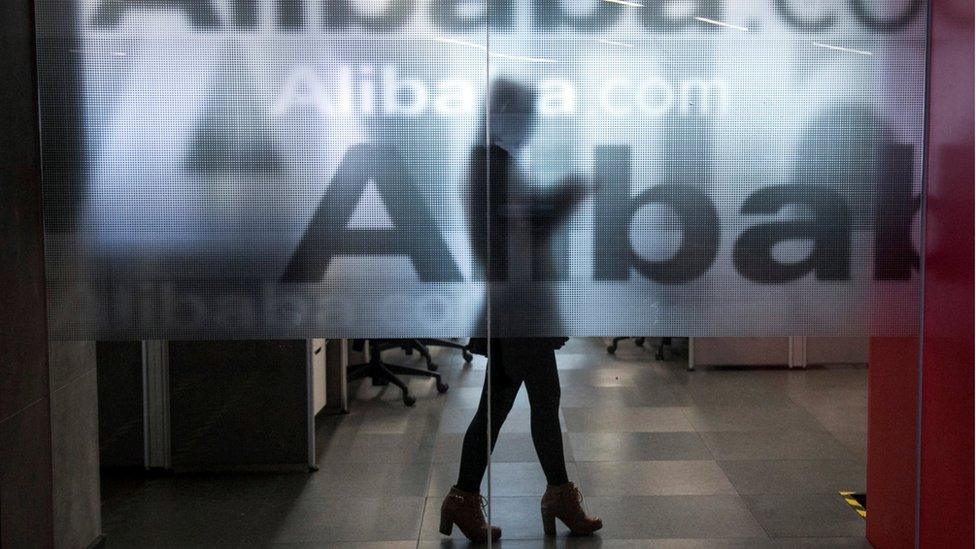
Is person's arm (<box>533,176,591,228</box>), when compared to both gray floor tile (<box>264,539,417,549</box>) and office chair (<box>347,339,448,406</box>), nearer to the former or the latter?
office chair (<box>347,339,448,406</box>)

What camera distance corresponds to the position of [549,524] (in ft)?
8.96

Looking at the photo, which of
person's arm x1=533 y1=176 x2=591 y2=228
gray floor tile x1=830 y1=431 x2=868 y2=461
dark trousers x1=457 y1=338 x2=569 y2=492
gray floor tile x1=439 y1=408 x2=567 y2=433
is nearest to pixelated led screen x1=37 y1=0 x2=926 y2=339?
person's arm x1=533 y1=176 x2=591 y2=228

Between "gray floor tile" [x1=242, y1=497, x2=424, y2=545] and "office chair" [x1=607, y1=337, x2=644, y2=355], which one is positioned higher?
"office chair" [x1=607, y1=337, x2=644, y2=355]

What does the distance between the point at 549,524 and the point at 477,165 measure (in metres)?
1.12

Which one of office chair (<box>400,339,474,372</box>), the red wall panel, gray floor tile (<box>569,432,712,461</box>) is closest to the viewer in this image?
the red wall panel

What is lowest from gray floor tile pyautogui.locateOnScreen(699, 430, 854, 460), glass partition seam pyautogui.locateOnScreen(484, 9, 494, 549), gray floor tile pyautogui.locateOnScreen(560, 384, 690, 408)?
gray floor tile pyautogui.locateOnScreen(699, 430, 854, 460)

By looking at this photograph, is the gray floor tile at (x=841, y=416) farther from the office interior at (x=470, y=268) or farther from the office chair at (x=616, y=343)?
the office chair at (x=616, y=343)

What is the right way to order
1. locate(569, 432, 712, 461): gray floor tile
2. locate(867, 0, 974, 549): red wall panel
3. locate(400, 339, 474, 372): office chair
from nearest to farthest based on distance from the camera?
1. locate(867, 0, 974, 549): red wall panel
2. locate(400, 339, 474, 372): office chair
3. locate(569, 432, 712, 461): gray floor tile

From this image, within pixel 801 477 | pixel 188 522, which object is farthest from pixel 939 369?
pixel 188 522

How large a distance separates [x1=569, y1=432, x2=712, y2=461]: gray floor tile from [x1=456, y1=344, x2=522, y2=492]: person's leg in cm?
23

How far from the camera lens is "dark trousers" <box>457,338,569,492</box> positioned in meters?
2.72

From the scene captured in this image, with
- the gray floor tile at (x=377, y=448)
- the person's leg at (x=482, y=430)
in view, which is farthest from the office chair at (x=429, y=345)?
the gray floor tile at (x=377, y=448)

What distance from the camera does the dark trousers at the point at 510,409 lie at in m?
2.72

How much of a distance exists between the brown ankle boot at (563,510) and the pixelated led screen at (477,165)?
52cm
